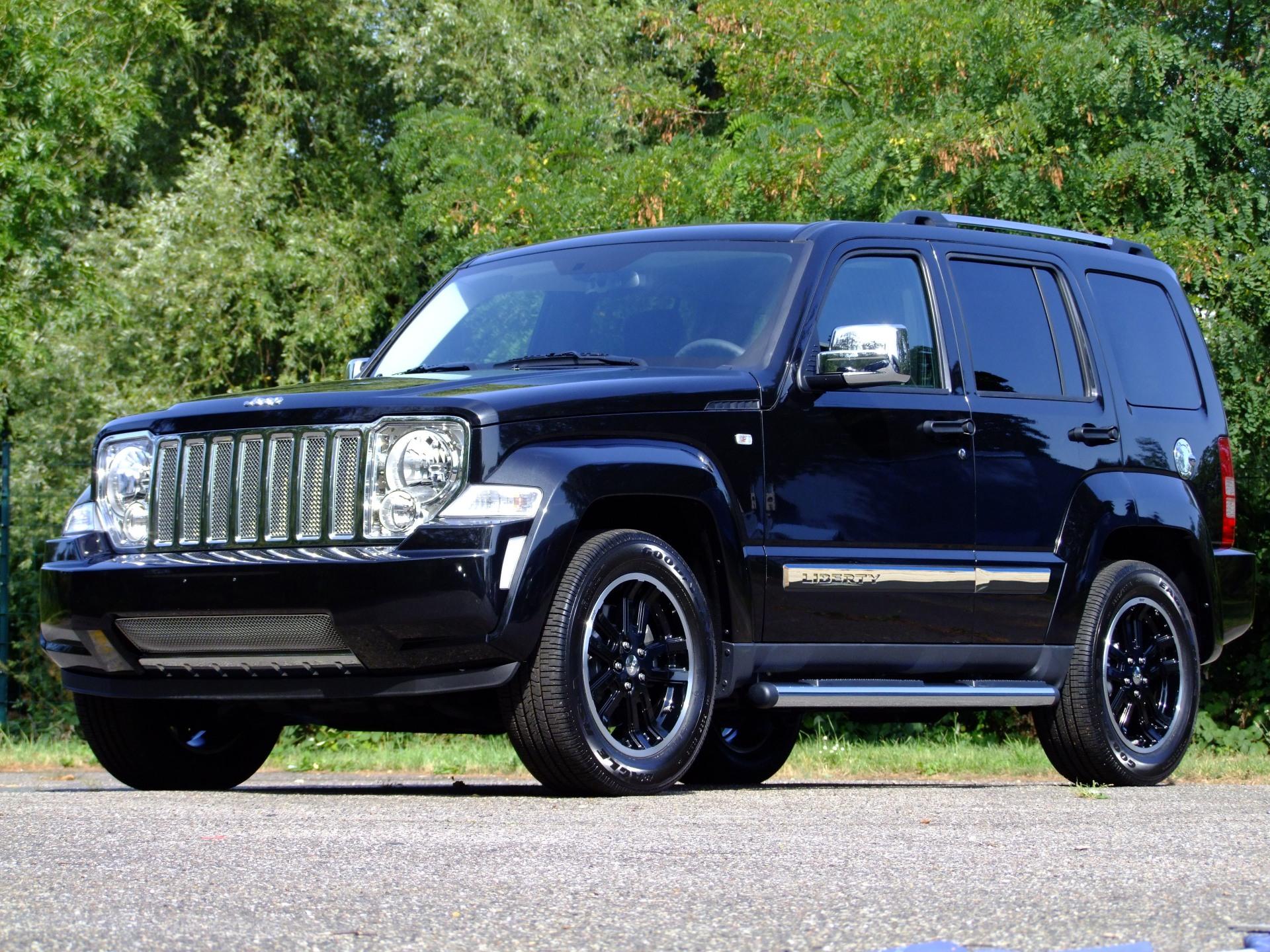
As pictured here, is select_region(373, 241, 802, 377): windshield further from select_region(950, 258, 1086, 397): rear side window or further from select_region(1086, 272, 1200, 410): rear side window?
select_region(1086, 272, 1200, 410): rear side window

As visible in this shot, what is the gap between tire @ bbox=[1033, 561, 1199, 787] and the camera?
326 inches

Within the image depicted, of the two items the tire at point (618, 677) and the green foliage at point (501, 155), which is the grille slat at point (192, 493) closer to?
the tire at point (618, 677)

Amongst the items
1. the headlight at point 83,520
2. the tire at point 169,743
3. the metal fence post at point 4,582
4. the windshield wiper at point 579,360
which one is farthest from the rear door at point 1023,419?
the metal fence post at point 4,582

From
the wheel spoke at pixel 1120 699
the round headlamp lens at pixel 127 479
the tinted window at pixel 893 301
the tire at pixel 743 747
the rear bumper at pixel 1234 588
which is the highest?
the tinted window at pixel 893 301

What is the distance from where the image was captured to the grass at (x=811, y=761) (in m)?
10.2

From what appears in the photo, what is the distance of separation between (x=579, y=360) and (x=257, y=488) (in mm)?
1317

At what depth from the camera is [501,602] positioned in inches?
243

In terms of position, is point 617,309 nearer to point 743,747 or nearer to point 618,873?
point 743,747

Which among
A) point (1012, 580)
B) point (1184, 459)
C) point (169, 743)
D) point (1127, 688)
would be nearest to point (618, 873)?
point (169, 743)

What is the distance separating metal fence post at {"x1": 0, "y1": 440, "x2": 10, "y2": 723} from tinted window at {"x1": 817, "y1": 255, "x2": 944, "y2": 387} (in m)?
7.16

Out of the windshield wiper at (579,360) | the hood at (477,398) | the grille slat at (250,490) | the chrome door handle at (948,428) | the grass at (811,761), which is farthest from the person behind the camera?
the grass at (811,761)

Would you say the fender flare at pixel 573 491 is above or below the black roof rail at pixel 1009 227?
below

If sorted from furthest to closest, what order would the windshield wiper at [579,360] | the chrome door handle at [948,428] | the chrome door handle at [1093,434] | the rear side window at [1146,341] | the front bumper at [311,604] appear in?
the rear side window at [1146,341]
the chrome door handle at [1093,434]
the chrome door handle at [948,428]
the windshield wiper at [579,360]
the front bumper at [311,604]

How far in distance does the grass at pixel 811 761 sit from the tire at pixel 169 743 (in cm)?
235
